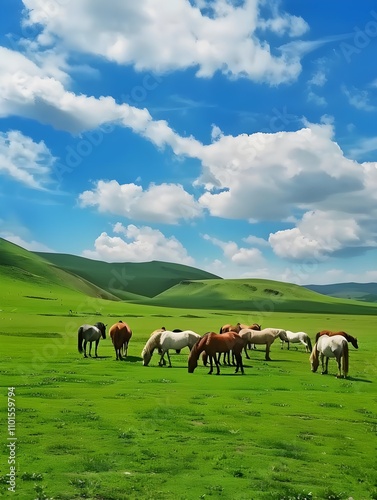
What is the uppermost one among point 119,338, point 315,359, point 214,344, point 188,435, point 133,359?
point 214,344

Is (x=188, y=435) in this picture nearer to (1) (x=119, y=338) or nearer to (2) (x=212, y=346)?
(2) (x=212, y=346)

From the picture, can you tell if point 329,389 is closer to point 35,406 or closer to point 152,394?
point 152,394

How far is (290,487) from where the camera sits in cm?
1158

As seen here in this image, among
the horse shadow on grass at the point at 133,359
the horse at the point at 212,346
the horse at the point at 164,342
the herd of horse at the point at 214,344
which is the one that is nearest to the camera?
the herd of horse at the point at 214,344

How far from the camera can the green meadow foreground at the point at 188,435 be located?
453 inches

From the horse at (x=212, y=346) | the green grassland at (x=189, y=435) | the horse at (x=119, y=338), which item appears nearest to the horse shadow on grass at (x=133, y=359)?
the horse at (x=119, y=338)

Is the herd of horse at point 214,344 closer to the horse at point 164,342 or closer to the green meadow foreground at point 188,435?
the horse at point 164,342

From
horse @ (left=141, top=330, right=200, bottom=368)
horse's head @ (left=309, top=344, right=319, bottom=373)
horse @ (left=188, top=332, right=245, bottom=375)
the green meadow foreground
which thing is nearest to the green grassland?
the green meadow foreground

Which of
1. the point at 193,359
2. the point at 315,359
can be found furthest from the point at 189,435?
the point at 315,359

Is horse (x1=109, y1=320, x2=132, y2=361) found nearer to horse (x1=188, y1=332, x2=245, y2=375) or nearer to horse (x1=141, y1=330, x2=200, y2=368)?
horse (x1=141, y1=330, x2=200, y2=368)

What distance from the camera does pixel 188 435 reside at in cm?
1566

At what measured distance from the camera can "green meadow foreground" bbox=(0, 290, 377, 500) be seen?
37.7ft

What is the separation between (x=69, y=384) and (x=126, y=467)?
1298 cm

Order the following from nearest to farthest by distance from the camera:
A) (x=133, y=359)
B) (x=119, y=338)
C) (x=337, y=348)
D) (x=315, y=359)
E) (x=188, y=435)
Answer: (x=188, y=435) < (x=337, y=348) < (x=315, y=359) < (x=119, y=338) < (x=133, y=359)
